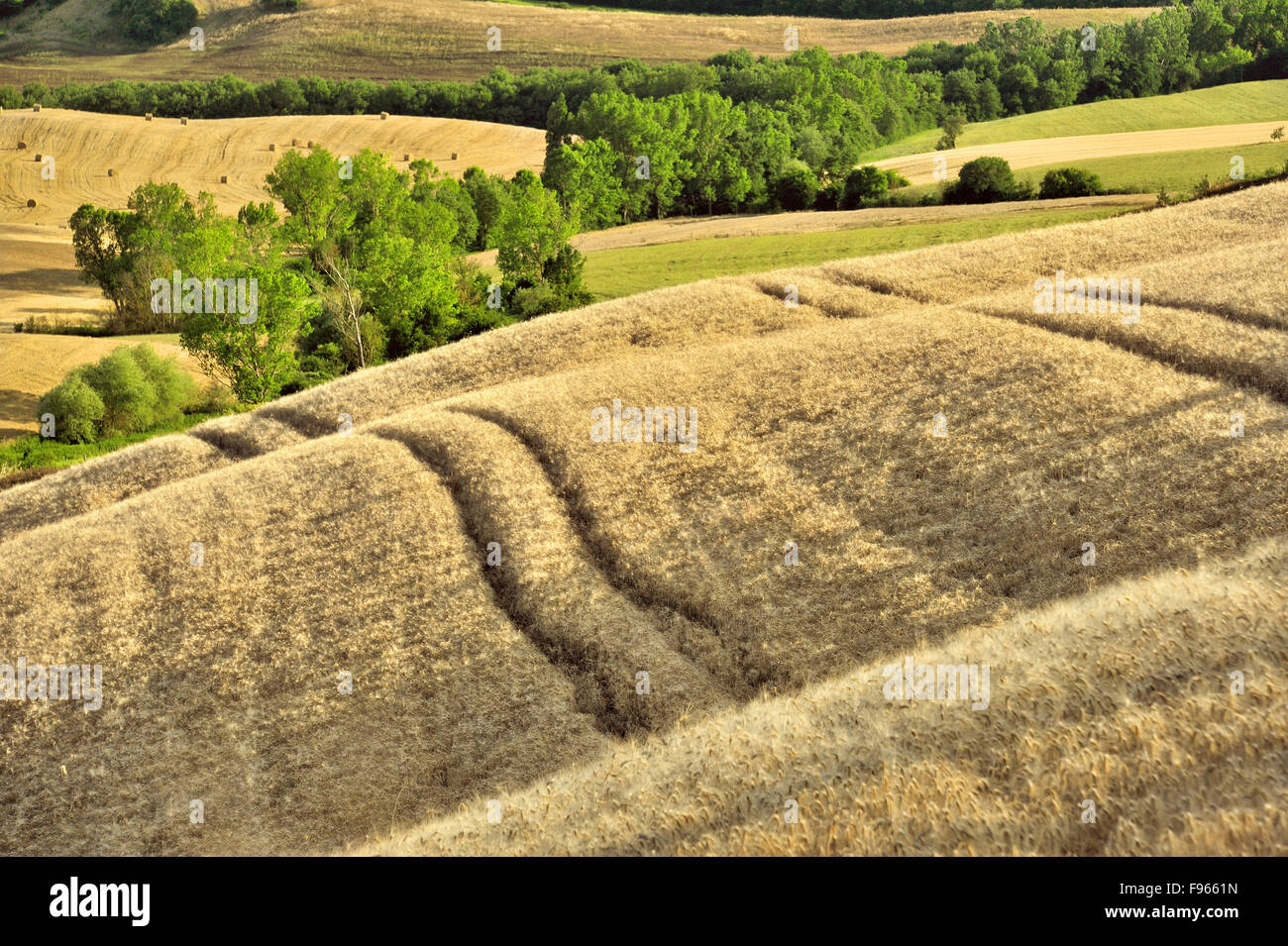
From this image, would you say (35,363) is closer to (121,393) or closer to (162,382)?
(162,382)

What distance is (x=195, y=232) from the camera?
84438mm

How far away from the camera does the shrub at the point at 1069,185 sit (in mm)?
85312

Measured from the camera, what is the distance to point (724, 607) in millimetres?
27406

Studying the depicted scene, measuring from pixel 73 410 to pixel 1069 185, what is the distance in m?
83.6

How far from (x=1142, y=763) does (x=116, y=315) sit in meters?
112

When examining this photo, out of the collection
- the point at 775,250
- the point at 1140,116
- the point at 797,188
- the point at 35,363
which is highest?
the point at 1140,116

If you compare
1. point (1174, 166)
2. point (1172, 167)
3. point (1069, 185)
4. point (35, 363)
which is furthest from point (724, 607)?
point (35, 363)

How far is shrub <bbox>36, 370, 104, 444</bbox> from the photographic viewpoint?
7238cm

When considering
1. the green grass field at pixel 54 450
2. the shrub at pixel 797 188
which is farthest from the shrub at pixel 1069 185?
the green grass field at pixel 54 450

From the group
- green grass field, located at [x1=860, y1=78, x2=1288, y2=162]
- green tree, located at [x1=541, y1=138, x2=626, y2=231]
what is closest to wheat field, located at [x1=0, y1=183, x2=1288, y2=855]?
green tree, located at [x1=541, y1=138, x2=626, y2=231]

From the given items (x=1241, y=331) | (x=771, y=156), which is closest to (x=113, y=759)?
(x=1241, y=331)

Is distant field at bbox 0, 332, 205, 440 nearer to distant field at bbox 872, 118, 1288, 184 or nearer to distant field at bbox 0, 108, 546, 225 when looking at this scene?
distant field at bbox 0, 108, 546, 225
